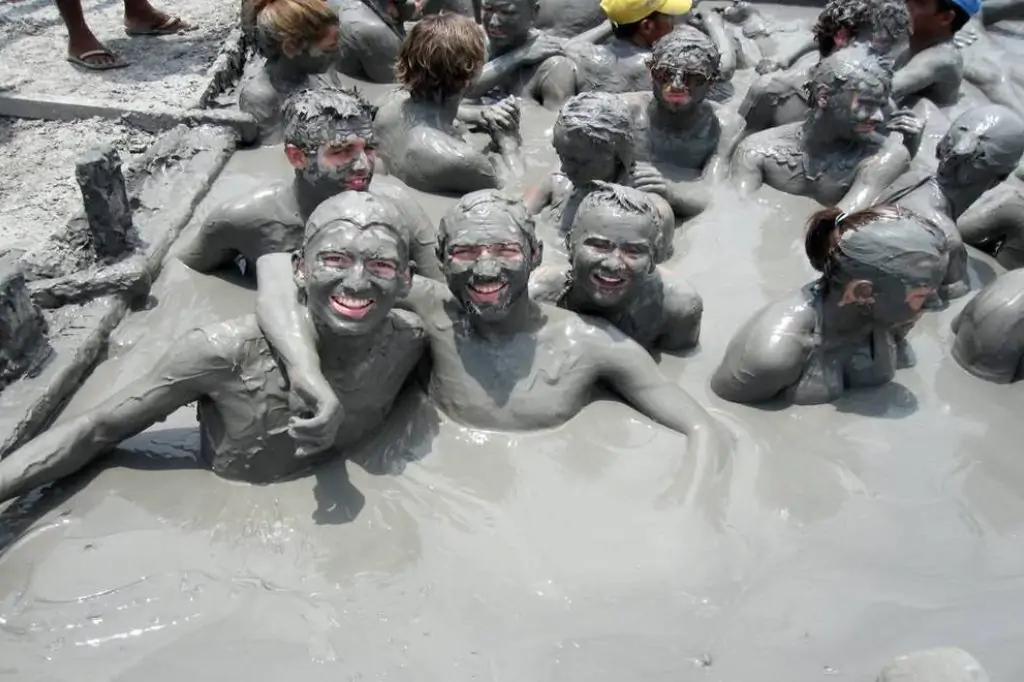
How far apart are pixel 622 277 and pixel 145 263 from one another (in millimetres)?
2135

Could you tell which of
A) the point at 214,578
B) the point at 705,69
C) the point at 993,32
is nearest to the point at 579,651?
the point at 214,578

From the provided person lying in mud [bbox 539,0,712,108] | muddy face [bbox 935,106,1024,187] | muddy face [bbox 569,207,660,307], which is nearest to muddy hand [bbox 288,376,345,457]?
muddy face [bbox 569,207,660,307]

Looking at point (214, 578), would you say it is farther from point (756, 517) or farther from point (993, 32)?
point (993, 32)

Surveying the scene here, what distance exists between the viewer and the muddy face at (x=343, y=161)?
3.72 meters

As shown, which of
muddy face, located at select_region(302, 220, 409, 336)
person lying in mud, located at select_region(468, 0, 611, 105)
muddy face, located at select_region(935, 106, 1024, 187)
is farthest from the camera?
person lying in mud, located at select_region(468, 0, 611, 105)

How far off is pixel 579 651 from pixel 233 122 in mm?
3979

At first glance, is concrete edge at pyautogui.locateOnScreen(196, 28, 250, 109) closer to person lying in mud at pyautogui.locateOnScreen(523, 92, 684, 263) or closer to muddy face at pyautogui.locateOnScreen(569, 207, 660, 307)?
person lying in mud at pyautogui.locateOnScreen(523, 92, 684, 263)

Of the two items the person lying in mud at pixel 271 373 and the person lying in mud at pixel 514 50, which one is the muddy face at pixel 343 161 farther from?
the person lying in mud at pixel 514 50

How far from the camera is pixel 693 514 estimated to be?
3.11 m

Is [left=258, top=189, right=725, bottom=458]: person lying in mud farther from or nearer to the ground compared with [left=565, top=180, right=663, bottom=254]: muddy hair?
nearer to the ground

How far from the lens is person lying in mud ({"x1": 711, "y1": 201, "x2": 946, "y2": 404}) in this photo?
332 cm

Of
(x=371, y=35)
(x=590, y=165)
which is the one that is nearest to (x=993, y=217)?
(x=590, y=165)

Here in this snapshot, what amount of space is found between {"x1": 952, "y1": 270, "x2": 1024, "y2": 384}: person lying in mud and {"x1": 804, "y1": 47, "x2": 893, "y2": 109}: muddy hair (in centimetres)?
128

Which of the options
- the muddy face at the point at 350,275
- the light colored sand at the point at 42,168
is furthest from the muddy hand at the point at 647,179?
the light colored sand at the point at 42,168
